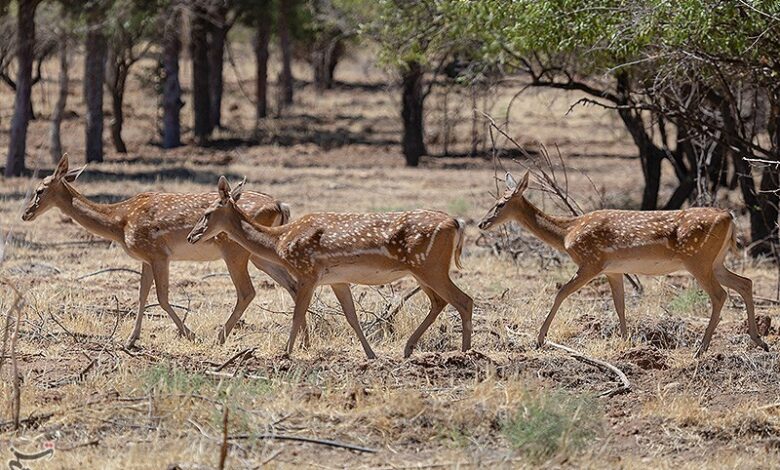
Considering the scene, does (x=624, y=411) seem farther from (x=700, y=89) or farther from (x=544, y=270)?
(x=700, y=89)

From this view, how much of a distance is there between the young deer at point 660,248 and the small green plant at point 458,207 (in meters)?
10.3

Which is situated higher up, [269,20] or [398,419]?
[269,20]

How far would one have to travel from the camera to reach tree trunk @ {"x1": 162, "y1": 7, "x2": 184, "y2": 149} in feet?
107

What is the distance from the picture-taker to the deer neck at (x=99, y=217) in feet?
38.7

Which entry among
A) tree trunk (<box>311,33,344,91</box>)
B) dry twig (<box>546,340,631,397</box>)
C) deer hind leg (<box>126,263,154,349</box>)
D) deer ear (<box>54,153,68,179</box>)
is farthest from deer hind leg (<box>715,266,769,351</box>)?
tree trunk (<box>311,33,344,91</box>)

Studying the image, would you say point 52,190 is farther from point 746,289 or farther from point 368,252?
point 746,289

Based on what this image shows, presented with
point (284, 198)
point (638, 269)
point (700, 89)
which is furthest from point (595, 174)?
point (638, 269)

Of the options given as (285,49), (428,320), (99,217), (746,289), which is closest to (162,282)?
(99,217)

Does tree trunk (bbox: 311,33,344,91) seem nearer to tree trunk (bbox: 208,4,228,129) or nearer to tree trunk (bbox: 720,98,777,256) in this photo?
tree trunk (bbox: 208,4,228,129)

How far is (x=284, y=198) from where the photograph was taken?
936 inches

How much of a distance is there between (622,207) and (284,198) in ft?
19.4

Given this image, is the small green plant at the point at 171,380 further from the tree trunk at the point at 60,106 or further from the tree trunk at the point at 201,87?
the tree trunk at the point at 201,87

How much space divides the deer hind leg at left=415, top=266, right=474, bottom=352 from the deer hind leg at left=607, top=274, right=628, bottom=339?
161 centimetres

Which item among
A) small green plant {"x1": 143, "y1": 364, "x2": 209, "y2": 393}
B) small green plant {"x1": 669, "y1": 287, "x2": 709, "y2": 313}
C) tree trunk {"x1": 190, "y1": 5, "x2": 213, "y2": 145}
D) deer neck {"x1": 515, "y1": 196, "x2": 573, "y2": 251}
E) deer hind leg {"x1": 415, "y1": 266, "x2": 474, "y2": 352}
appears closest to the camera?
small green plant {"x1": 143, "y1": 364, "x2": 209, "y2": 393}
